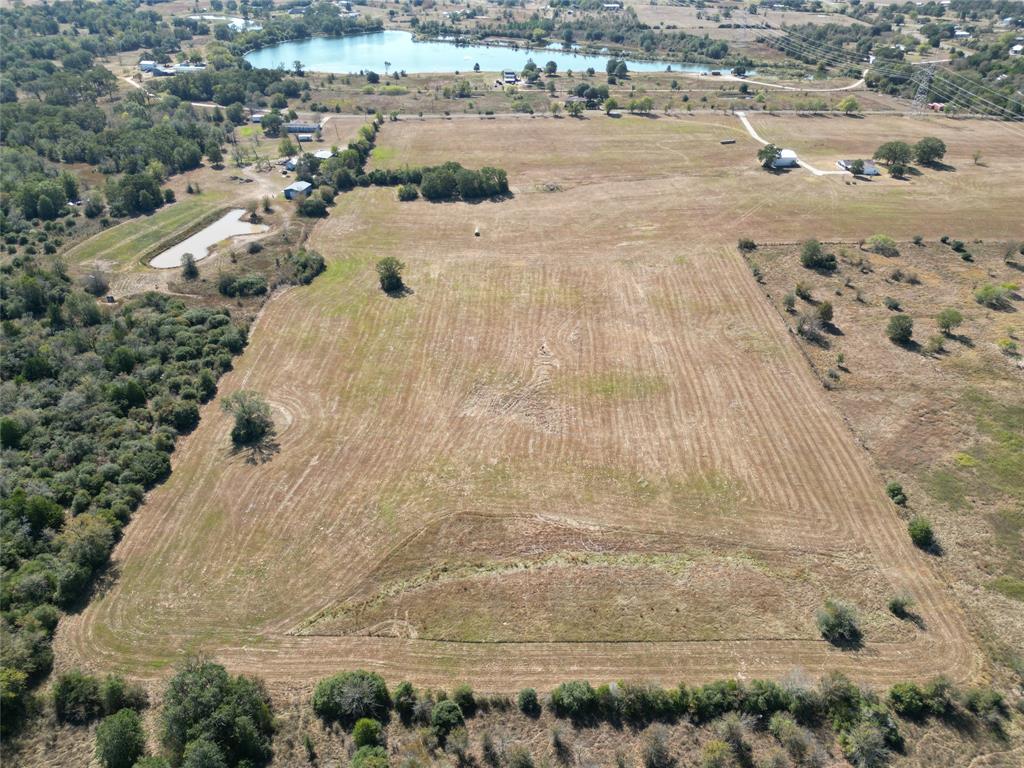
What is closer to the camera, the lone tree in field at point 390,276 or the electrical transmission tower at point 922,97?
the lone tree in field at point 390,276

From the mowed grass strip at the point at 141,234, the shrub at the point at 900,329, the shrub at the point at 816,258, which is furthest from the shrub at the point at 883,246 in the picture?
the mowed grass strip at the point at 141,234

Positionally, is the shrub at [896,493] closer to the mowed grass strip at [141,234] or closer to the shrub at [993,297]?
the shrub at [993,297]

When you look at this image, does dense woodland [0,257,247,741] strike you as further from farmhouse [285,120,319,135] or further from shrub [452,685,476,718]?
farmhouse [285,120,319,135]

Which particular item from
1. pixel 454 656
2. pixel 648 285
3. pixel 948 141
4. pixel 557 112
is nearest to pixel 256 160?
pixel 557 112

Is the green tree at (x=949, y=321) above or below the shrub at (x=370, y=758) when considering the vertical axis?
above

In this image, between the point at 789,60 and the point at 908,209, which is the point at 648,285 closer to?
the point at 908,209

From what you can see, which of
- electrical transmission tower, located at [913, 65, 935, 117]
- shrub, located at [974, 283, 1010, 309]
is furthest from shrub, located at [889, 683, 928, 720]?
electrical transmission tower, located at [913, 65, 935, 117]
